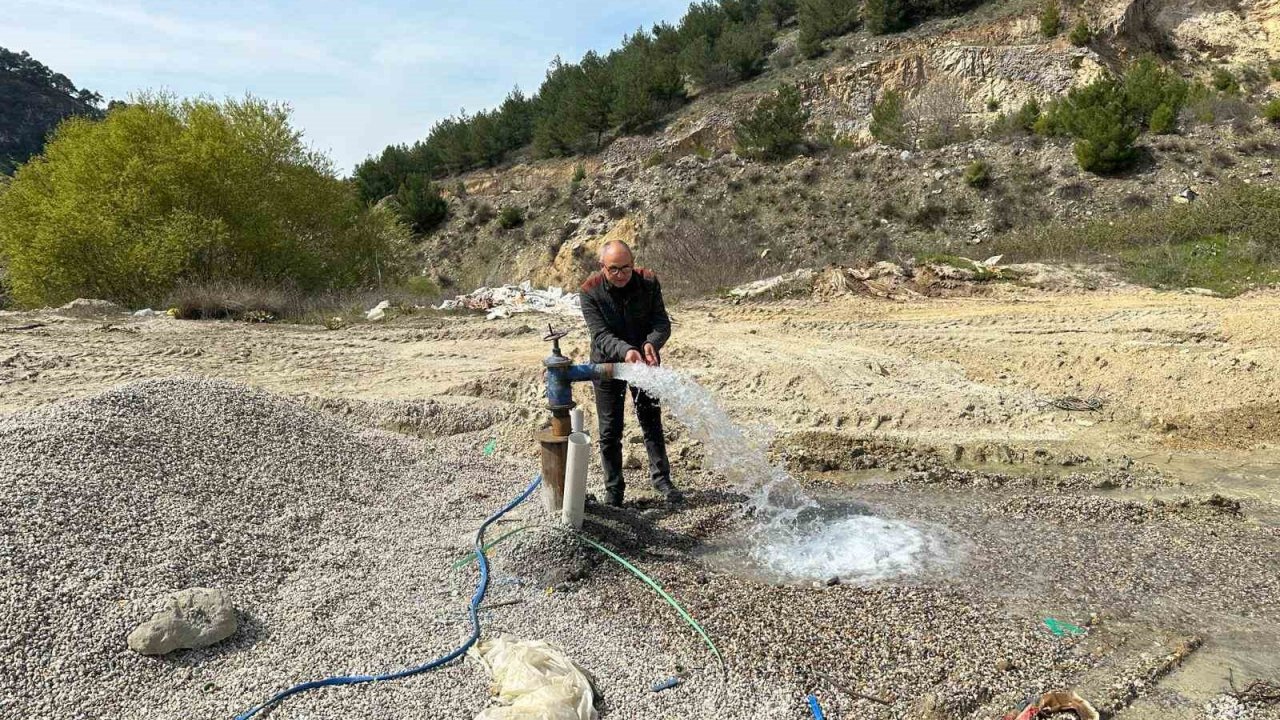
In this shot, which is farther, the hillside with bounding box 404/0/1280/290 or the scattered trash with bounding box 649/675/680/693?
the hillside with bounding box 404/0/1280/290

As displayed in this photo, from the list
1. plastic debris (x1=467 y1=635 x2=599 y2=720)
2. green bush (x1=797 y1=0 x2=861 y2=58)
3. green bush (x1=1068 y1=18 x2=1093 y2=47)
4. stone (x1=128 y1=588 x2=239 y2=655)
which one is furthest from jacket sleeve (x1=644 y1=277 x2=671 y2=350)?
green bush (x1=797 y1=0 x2=861 y2=58)

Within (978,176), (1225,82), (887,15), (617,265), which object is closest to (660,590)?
(617,265)

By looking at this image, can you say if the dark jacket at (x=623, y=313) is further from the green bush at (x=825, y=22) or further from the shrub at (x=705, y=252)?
the green bush at (x=825, y=22)

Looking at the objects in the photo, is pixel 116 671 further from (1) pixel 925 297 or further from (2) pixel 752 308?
(1) pixel 925 297

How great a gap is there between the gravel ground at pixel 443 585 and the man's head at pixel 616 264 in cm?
147

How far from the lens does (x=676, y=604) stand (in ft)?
11.4

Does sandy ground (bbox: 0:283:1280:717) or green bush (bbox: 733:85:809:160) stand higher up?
green bush (bbox: 733:85:809:160)

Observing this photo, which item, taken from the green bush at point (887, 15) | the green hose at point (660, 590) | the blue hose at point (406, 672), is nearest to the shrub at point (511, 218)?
the green bush at point (887, 15)

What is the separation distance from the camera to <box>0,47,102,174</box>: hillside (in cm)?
5162

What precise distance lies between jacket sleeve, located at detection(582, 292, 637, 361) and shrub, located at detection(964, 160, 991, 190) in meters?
16.9

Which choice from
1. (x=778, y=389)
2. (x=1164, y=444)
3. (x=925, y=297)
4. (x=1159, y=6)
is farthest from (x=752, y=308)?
(x=1159, y=6)

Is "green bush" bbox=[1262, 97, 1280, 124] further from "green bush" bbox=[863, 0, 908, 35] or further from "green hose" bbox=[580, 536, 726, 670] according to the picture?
"green hose" bbox=[580, 536, 726, 670]

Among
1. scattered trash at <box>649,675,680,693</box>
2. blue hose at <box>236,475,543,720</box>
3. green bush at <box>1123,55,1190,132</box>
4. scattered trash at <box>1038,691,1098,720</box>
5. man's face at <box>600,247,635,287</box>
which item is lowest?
scattered trash at <box>1038,691,1098,720</box>

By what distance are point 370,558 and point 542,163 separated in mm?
32357
